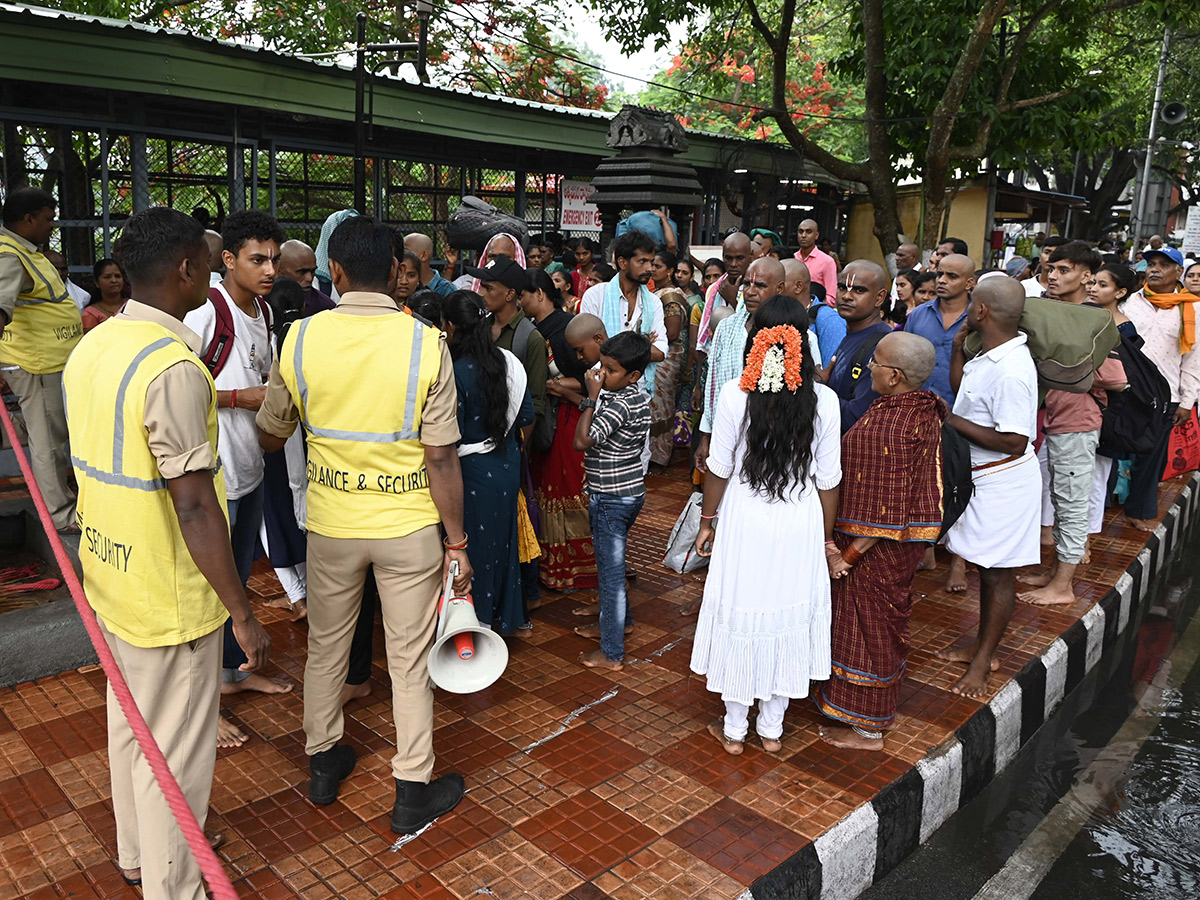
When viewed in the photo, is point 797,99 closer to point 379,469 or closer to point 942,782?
point 942,782

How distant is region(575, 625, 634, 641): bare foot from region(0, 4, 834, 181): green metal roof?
5.41 meters

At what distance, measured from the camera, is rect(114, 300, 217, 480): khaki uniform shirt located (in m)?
2.43

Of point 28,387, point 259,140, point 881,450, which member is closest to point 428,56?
point 259,140

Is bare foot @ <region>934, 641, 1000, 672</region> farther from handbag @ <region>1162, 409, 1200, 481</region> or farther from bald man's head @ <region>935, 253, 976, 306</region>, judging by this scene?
handbag @ <region>1162, 409, 1200, 481</region>

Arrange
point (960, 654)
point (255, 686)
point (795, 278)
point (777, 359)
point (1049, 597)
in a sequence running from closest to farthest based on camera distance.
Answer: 1. point (777, 359)
2. point (255, 686)
3. point (795, 278)
4. point (960, 654)
5. point (1049, 597)

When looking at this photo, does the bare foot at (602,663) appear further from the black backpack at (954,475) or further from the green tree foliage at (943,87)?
the green tree foliage at (943,87)

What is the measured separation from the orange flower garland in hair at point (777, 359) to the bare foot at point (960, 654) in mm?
2004

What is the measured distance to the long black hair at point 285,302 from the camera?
4.27 m

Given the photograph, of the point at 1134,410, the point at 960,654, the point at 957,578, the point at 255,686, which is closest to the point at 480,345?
the point at 255,686

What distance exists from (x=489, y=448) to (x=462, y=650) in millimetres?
1242

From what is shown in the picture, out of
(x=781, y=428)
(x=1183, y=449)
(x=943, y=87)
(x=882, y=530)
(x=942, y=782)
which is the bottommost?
(x=942, y=782)

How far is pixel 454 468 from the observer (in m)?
3.13

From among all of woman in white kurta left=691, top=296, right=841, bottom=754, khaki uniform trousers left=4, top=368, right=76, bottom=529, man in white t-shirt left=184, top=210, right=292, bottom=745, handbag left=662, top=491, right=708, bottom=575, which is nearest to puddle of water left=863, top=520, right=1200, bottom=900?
woman in white kurta left=691, top=296, right=841, bottom=754

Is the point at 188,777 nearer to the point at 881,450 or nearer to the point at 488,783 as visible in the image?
the point at 488,783
